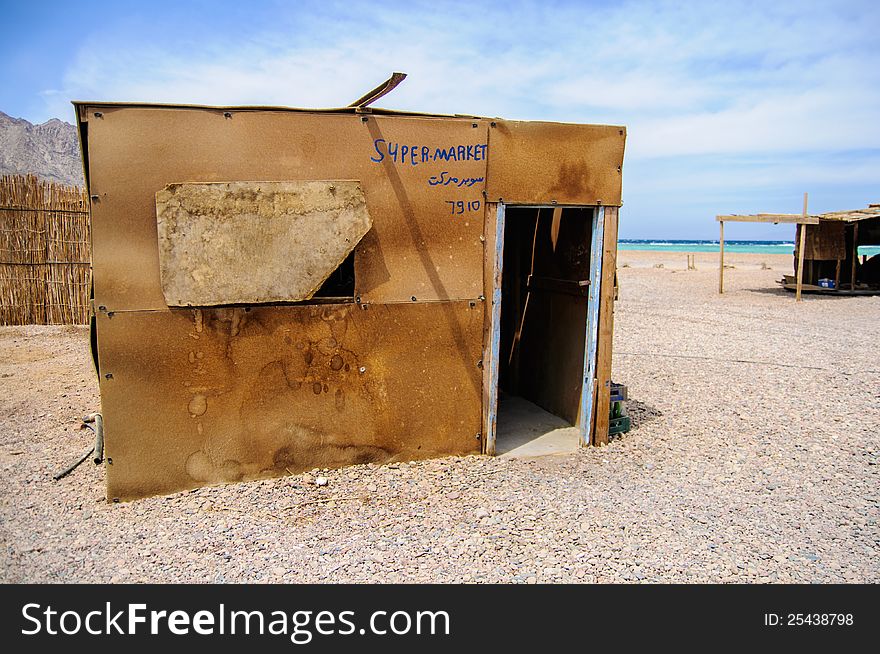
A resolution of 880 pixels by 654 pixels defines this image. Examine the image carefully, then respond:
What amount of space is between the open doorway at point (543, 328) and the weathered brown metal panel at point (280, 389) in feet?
3.46

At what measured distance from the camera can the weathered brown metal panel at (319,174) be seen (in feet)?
14.3

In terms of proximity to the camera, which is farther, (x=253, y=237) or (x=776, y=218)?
(x=776, y=218)

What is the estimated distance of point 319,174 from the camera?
15.5 ft

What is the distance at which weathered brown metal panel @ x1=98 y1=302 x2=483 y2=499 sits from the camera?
15.0ft

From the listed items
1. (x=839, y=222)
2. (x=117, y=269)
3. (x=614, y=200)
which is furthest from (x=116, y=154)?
(x=839, y=222)

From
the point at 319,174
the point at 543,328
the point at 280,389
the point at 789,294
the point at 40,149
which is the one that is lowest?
the point at 280,389

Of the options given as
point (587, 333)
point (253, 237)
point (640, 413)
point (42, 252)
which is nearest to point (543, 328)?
point (587, 333)

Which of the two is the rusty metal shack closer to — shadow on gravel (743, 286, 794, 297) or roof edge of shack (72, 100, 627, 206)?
roof edge of shack (72, 100, 627, 206)

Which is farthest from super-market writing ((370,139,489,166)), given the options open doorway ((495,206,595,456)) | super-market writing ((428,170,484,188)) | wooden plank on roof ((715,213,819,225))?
wooden plank on roof ((715,213,819,225))

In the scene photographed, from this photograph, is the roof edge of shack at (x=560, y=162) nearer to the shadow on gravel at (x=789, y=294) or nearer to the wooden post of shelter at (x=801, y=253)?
the wooden post of shelter at (x=801, y=253)

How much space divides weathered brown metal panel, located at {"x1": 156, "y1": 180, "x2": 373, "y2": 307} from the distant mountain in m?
42.6

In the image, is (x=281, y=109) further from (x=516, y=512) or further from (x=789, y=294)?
(x=789, y=294)

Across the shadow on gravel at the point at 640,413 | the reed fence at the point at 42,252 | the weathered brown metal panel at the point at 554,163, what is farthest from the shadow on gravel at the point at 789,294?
the reed fence at the point at 42,252

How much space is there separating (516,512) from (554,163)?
9.52 ft
